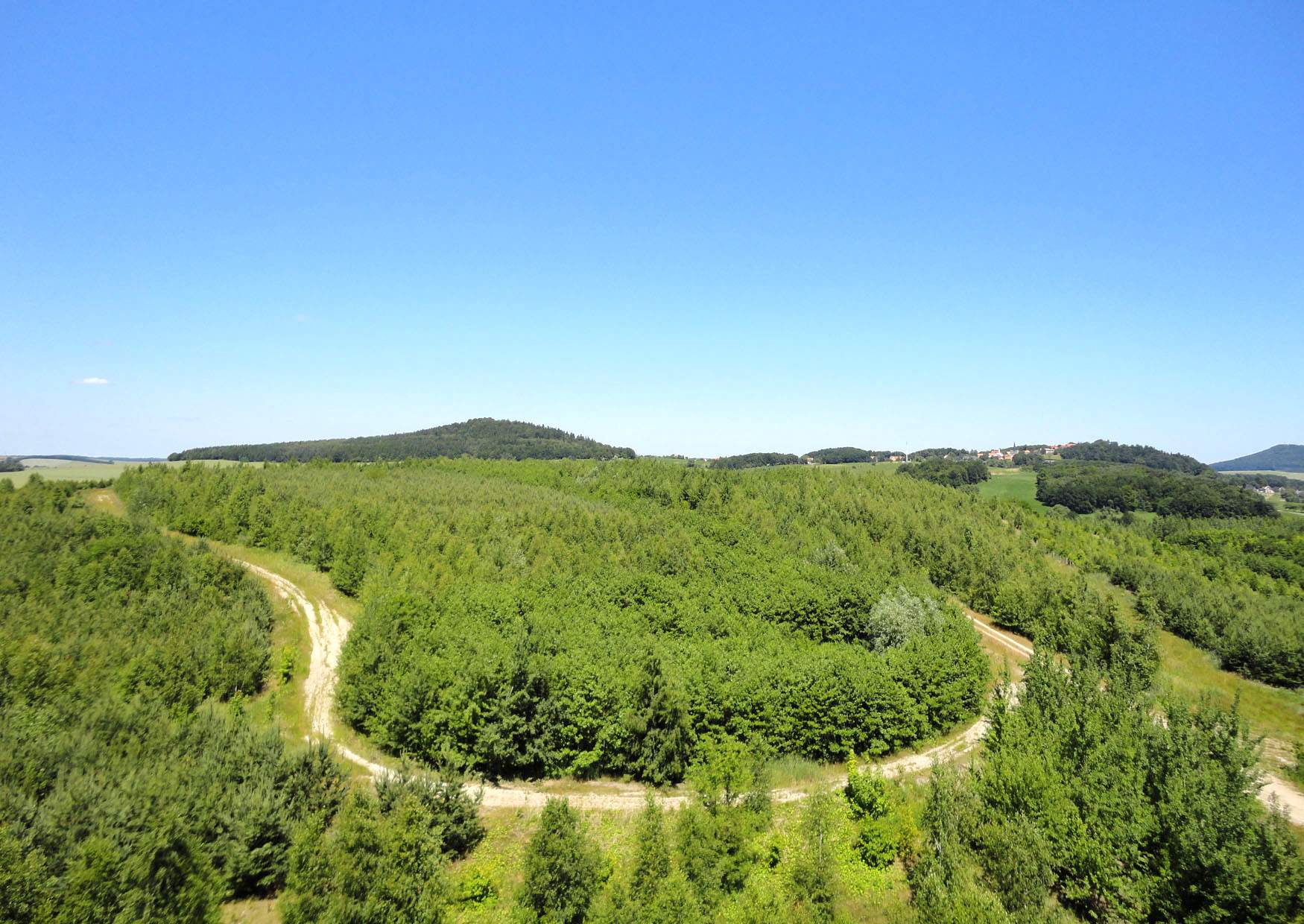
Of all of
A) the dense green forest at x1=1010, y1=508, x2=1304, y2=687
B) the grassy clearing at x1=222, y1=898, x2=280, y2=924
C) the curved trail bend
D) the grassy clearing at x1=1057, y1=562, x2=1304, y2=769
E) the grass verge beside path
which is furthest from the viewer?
the dense green forest at x1=1010, y1=508, x2=1304, y2=687

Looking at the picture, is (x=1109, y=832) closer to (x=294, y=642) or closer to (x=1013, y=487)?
(x=294, y=642)

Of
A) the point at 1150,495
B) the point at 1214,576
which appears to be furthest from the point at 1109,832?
the point at 1150,495

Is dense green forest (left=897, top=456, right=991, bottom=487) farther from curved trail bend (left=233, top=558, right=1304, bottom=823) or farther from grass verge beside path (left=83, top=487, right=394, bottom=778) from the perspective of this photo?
grass verge beside path (left=83, top=487, right=394, bottom=778)

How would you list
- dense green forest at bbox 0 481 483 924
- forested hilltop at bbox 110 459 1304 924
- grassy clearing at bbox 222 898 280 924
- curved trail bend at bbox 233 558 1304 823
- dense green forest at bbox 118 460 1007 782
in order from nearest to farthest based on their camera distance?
1. dense green forest at bbox 0 481 483 924
2. forested hilltop at bbox 110 459 1304 924
3. grassy clearing at bbox 222 898 280 924
4. curved trail bend at bbox 233 558 1304 823
5. dense green forest at bbox 118 460 1007 782

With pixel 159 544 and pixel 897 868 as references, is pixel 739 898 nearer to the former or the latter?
pixel 897 868

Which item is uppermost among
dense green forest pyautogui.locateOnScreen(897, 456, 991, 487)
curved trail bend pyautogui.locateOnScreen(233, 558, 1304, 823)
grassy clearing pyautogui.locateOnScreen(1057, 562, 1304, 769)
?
dense green forest pyautogui.locateOnScreen(897, 456, 991, 487)

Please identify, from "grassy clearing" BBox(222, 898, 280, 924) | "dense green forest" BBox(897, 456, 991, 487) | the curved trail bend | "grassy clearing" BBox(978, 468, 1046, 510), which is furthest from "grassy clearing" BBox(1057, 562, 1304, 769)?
"dense green forest" BBox(897, 456, 991, 487)

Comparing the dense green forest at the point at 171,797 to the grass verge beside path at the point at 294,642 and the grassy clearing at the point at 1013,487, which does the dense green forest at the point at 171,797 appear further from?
the grassy clearing at the point at 1013,487
